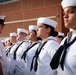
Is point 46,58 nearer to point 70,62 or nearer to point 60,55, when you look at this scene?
point 60,55

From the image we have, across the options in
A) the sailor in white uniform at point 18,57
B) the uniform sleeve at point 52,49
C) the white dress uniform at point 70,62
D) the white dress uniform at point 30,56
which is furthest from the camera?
the sailor in white uniform at point 18,57

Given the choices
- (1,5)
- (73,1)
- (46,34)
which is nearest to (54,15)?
(1,5)

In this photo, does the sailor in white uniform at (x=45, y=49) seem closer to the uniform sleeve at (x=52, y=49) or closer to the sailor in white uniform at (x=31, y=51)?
the uniform sleeve at (x=52, y=49)

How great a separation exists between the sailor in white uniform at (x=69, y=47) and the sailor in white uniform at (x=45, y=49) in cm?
85

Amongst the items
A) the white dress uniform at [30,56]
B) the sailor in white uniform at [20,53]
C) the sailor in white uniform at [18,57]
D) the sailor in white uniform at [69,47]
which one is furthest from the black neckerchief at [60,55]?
the sailor in white uniform at [20,53]

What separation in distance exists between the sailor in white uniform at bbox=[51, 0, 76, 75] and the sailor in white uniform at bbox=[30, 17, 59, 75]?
85cm

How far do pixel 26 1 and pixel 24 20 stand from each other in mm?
851

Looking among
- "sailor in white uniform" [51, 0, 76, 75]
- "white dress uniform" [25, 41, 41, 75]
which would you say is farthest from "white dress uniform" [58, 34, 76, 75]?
"white dress uniform" [25, 41, 41, 75]

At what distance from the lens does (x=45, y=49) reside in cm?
324

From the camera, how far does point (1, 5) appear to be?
12.3 metres

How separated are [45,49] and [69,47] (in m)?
1.01

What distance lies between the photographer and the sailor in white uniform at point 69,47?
2.18 metres

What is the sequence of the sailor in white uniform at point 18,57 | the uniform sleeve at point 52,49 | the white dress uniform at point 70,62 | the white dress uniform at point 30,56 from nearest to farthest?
the white dress uniform at point 70,62 → the uniform sleeve at point 52,49 → the white dress uniform at point 30,56 → the sailor in white uniform at point 18,57

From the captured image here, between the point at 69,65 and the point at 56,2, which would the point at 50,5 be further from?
the point at 69,65
